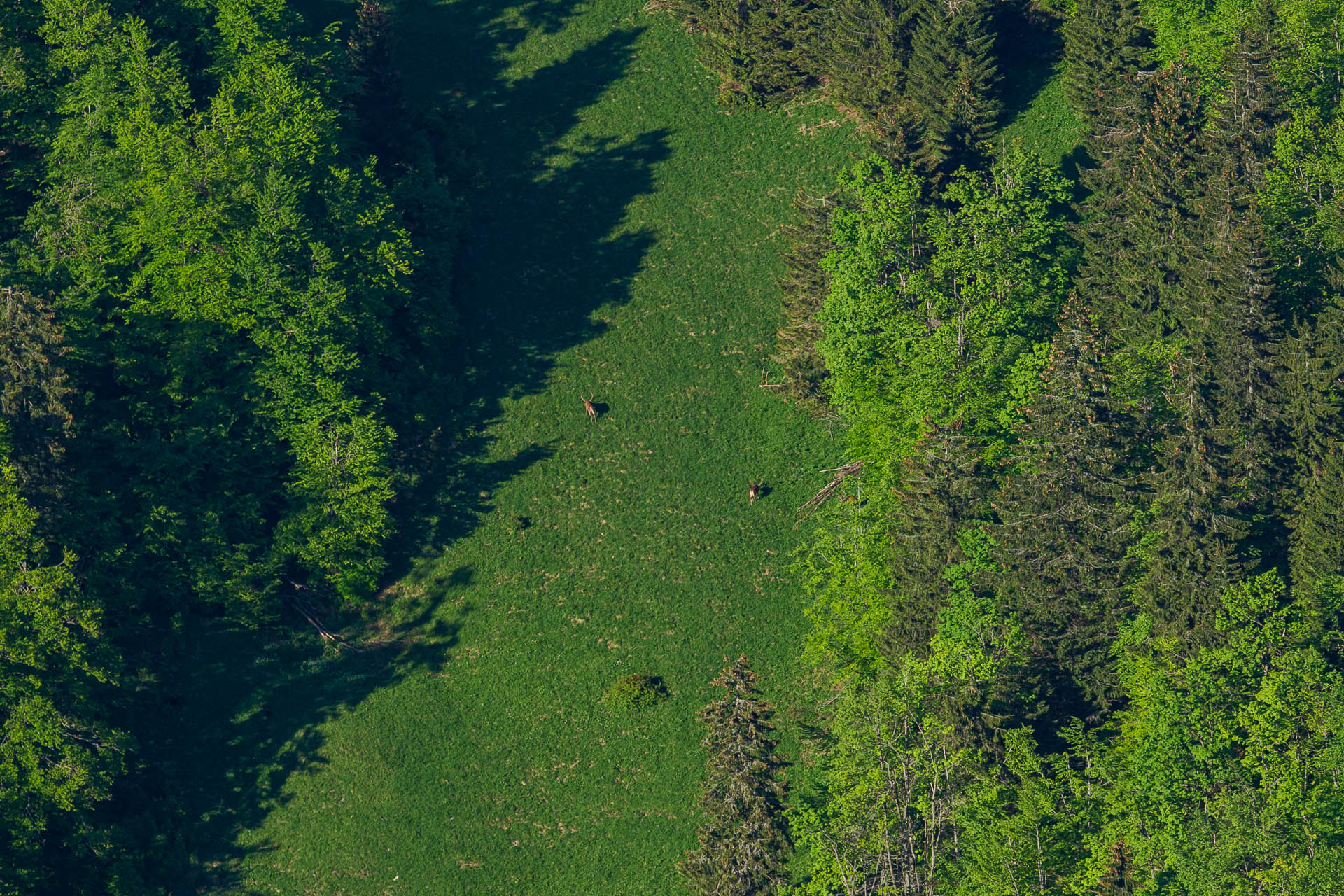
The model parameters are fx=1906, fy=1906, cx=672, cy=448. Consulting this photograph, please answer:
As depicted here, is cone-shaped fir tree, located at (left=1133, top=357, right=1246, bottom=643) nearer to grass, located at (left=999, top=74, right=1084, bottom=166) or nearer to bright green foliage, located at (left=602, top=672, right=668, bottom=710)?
bright green foliage, located at (left=602, top=672, right=668, bottom=710)

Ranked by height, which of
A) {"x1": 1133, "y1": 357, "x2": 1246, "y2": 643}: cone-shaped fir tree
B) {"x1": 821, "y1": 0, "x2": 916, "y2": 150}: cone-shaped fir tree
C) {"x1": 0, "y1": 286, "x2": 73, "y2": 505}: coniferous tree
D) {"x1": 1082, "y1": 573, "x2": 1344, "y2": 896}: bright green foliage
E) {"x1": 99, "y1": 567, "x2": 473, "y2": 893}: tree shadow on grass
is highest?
{"x1": 0, "y1": 286, "x2": 73, "y2": 505}: coniferous tree

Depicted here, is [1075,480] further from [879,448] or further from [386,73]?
[386,73]

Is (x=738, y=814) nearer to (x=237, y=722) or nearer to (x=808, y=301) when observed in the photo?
(x=237, y=722)

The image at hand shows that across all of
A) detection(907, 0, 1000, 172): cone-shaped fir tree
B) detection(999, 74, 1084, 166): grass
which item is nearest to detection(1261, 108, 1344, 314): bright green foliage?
detection(999, 74, 1084, 166): grass

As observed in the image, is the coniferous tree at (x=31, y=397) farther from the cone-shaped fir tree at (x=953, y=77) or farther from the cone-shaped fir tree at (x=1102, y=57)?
the cone-shaped fir tree at (x=1102, y=57)

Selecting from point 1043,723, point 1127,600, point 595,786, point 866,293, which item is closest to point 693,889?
point 595,786
